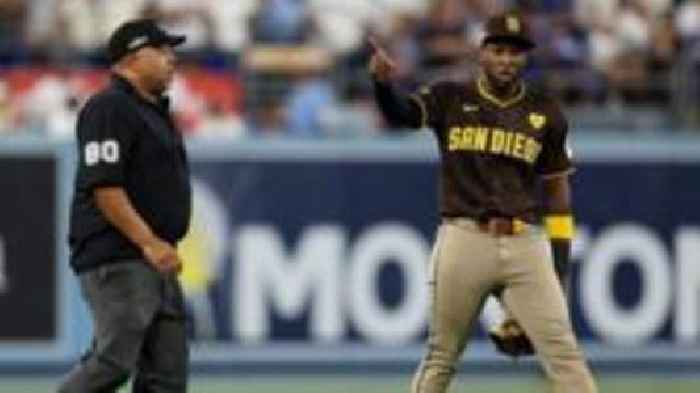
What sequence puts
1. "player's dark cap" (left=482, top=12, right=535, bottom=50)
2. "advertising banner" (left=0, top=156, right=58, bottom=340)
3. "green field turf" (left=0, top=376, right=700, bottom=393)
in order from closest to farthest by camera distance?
"player's dark cap" (left=482, top=12, right=535, bottom=50) < "green field turf" (left=0, top=376, right=700, bottom=393) < "advertising banner" (left=0, top=156, right=58, bottom=340)

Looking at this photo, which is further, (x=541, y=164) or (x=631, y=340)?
(x=631, y=340)

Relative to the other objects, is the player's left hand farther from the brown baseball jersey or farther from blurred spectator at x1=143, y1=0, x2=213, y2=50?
blurred spectator at x1=143, y1=0, x2=213, y2=50

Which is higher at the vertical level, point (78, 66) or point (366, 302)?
point (78, 66)

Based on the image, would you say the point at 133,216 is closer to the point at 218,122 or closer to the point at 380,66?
the point at 380,66

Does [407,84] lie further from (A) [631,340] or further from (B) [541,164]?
(B) [541,164]

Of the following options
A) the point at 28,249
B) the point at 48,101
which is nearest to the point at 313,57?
the point at 48,101

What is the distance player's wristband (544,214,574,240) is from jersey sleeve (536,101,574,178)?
0.20 m

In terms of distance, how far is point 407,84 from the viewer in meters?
16.1

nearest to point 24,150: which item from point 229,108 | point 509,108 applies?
point 229,108

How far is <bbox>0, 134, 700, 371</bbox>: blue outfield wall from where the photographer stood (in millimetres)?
14789

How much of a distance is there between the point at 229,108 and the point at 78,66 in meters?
1.10

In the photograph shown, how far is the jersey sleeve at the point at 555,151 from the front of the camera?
10.2 meters

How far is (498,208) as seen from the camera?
33.0ft

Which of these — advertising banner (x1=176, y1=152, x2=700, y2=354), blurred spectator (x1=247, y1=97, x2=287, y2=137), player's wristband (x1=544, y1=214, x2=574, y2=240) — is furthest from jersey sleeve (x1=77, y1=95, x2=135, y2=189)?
blurred spectator (x1=247, y1=97, x2=287, y2=137)
